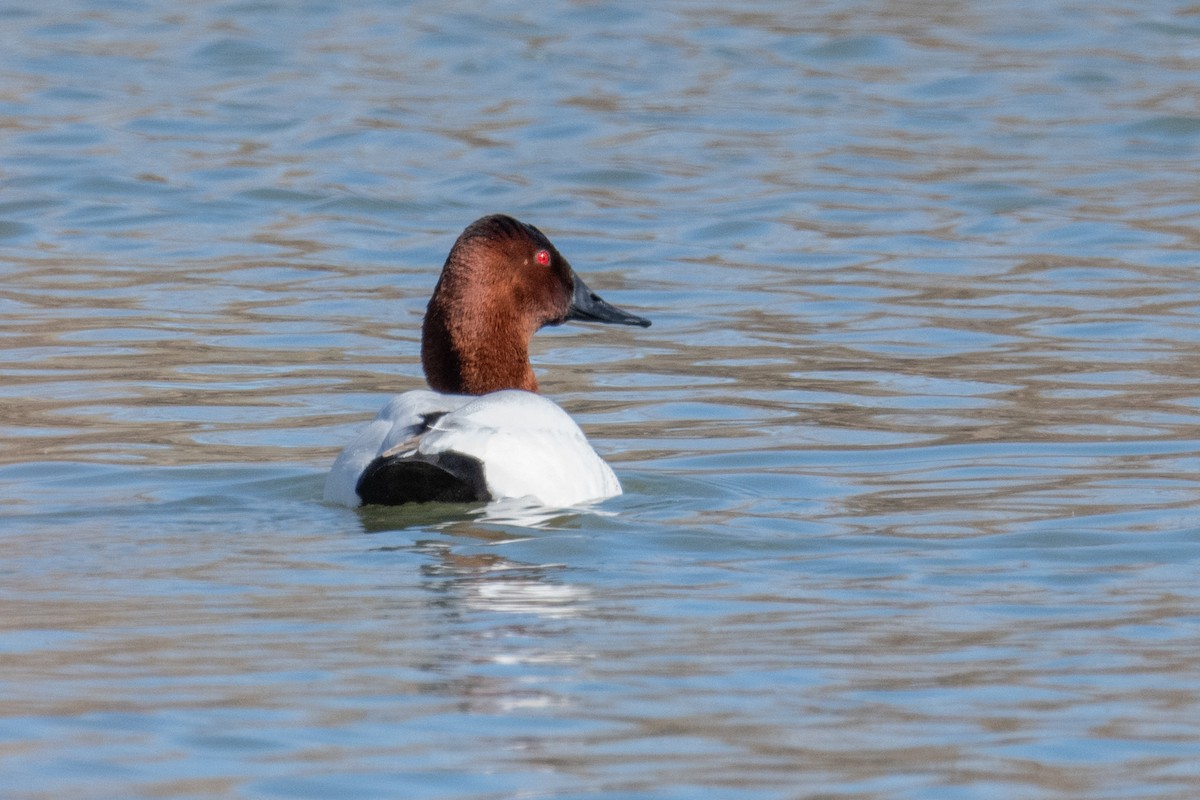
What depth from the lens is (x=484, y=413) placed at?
22.5 ft

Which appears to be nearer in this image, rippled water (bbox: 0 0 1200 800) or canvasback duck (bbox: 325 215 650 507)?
rippled water (bbox: 0 0 1200 800)

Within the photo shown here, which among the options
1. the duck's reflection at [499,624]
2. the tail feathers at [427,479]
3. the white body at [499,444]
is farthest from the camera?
the white body at [499,444]

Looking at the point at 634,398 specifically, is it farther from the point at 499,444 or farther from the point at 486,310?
the point at 499,444

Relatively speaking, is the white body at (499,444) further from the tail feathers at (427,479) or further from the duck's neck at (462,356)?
the duck's neck at (462,356)

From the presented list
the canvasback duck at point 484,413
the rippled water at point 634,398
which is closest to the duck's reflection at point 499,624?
the rippled water at point 634,398

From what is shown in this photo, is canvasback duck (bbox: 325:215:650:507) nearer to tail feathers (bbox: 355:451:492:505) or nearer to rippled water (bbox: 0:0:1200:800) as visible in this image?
tail feathers (bbox: 355:451:492:505)

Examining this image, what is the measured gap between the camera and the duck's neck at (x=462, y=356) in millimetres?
7695

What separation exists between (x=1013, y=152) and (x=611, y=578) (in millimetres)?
10293

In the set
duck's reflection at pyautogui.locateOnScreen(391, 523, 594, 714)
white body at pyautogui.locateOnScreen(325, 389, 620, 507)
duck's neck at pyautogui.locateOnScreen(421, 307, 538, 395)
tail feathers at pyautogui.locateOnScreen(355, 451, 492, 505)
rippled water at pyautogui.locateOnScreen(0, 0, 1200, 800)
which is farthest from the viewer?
duck's neck at pyautogui.locateOnScreen(421, 307, 538, 395)

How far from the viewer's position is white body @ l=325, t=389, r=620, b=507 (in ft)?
22.1

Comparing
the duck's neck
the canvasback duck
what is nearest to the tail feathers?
the canvasback duck

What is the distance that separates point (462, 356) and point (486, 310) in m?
0.19

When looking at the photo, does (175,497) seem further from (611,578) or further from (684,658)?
(684,658)

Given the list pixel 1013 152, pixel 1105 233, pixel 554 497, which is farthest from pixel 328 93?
pixel 554 497
